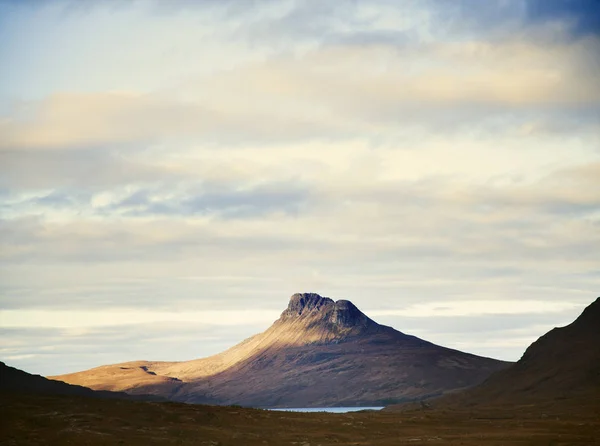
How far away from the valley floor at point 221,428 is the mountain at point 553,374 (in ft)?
174

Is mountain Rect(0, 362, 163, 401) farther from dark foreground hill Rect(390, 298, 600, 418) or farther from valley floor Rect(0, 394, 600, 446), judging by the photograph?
dark foreground hill Rect(390, 298, 600, 418)

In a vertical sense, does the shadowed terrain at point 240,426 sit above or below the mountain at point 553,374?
below

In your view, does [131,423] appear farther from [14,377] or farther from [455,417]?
[455,417]

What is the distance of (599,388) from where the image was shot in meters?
145

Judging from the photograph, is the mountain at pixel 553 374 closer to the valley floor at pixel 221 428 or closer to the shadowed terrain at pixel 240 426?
the shadowed terrain at pixel 240 426

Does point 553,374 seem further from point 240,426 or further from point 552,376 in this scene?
point 240,426

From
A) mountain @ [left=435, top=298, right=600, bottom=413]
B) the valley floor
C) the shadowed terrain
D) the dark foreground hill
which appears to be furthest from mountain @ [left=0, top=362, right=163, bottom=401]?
mountain @ [left=435, top=298, right=600, bottom=413]

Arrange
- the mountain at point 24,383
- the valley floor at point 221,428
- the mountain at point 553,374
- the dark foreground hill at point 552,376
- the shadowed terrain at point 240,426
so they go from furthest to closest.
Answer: the mountain at point 553,374 < the dark foreground hill at point 552,376 < the mountain at point 24,383 < the shadowed terrain at point 240,426 < the valley floor at point 221,428

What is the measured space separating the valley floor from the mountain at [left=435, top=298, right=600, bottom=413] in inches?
2088

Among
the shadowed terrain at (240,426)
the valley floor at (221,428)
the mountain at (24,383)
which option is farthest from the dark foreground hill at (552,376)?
the mountain at (24,383)

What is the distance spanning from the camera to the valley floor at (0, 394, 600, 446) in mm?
72500

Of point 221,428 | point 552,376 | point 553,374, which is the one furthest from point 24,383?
point 553,374

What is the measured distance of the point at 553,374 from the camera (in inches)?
6383

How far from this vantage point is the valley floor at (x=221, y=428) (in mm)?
72500
